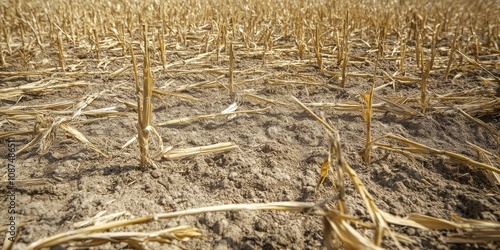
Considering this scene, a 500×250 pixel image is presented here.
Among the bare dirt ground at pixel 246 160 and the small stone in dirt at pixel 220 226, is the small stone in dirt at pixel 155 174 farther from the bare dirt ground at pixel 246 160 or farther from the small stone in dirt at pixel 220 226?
the small stone in dirt at pixel 220 226

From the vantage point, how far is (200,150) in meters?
1.67

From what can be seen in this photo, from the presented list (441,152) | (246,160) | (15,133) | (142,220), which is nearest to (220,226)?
(142,220)

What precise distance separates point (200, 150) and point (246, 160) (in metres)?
0.28

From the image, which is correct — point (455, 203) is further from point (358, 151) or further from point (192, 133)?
point (192, 133)

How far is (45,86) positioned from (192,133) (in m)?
1.60

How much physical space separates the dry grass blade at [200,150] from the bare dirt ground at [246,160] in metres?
0.04

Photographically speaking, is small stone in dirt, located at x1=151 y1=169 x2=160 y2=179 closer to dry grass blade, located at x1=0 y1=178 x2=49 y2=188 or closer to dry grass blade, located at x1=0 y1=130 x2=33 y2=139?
dry grass blade, located at x1=0 y1=178 x2=49 y2=188

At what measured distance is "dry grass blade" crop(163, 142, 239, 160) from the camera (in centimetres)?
161

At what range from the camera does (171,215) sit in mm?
1069

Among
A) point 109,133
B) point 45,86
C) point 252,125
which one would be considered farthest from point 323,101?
point 45,86

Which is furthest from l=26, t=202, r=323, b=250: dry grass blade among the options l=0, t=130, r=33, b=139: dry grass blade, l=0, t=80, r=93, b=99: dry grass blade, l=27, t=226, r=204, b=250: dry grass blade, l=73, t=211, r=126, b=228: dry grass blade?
l=0, t=80, r=93, b=99: dry grass blade

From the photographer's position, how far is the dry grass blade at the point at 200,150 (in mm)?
1614

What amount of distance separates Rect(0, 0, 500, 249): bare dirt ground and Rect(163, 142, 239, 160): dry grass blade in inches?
1.6

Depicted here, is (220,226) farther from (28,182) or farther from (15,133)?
(15,133)
